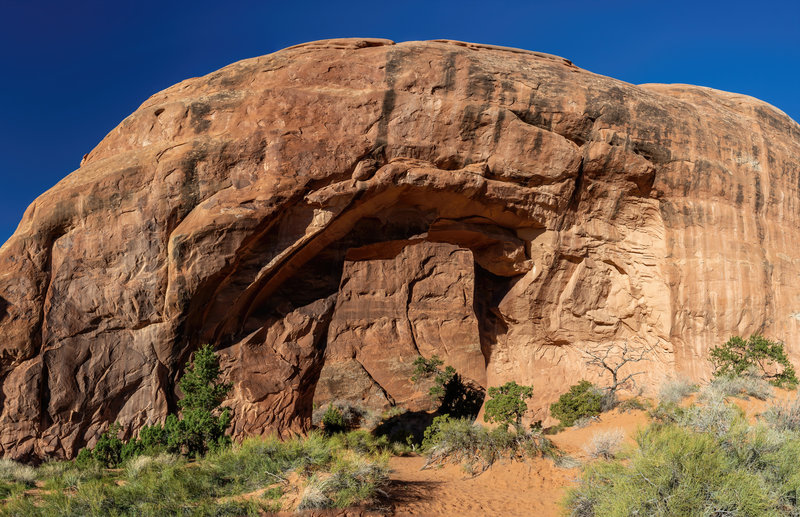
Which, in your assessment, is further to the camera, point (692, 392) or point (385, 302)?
point (385, 302)

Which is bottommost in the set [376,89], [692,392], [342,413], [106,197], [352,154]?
[342,413]

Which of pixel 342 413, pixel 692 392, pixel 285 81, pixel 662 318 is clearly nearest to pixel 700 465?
pixel 692 392

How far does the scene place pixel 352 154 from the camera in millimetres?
12375

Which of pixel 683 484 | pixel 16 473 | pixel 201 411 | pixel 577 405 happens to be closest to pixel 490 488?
pixel 683 484

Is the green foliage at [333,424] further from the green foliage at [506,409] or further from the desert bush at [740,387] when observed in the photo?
the desert bush at [740,387]

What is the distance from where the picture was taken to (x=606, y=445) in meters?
10.4

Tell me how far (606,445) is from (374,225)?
7.11 metres

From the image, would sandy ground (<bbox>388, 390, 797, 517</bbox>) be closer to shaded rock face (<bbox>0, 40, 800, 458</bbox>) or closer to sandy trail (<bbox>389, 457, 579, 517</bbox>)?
sandy trail (<bbox>389, 457, 579, 517</bbox>)

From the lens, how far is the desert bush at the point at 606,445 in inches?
402

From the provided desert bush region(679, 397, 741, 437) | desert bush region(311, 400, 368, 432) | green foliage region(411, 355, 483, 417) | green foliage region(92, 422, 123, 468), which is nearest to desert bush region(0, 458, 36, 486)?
green foliage region(92, 422, 123, 468)

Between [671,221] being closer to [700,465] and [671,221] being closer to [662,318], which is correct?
[662,318]

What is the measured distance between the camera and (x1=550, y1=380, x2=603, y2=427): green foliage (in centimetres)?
1409

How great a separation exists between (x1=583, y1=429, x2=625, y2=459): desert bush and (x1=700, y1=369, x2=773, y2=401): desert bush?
3454 millimetres

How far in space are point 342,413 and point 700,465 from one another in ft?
52.7
